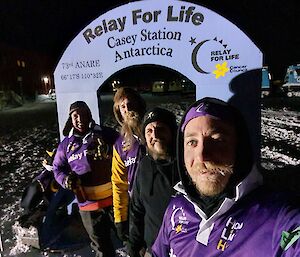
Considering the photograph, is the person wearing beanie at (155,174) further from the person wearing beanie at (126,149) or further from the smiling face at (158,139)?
the person wearing beanie at (126,149)

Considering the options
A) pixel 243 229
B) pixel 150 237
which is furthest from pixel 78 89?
pixel 243 229

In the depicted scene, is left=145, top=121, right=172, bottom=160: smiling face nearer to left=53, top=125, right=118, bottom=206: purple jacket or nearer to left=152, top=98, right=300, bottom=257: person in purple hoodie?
left=152, top=98, right=300, bottom=257: person in purple hoodie

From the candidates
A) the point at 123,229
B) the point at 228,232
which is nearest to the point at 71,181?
the point at 123,229

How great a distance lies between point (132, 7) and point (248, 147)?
2.09 metres

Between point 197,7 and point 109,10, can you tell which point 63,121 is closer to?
point 109,10

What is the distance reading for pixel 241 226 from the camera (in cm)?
128

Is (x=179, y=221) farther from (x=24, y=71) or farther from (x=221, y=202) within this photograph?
(x=24, y=71)

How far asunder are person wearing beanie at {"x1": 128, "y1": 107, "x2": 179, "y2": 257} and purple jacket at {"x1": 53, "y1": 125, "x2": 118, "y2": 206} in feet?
3.34

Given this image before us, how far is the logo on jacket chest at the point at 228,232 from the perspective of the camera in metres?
1.29

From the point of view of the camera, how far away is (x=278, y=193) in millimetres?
1317

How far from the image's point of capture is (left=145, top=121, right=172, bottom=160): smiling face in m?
2.21

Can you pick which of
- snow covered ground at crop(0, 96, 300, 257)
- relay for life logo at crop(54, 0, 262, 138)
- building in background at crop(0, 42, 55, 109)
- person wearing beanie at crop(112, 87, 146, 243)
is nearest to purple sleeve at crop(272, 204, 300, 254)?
person wearing beanie at crop(112, 87, 146, 243)

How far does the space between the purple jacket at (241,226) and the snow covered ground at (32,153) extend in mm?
2905

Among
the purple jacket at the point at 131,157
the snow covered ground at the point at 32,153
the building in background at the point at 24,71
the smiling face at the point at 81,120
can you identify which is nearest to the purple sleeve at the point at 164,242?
the purple jacket at the point at 131,157
